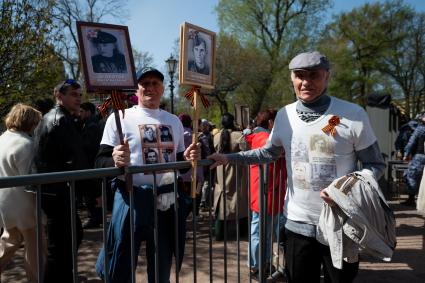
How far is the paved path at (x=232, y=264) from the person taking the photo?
4.36m

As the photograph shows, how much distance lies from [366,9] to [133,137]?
34663 millimetres

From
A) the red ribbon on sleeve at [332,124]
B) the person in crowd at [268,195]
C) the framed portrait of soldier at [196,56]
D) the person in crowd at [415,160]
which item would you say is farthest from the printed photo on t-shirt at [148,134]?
the person in crowd at [415,160]

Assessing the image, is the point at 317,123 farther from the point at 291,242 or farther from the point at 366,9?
the point at 366,9

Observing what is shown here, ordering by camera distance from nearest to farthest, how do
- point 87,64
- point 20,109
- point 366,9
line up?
1. point 87,64
2. point 20,109
3. point 366,9

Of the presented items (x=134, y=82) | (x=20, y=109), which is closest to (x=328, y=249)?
(x=134, y=82)

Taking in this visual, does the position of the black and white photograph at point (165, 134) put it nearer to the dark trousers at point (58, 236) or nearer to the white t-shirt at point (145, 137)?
the white t-shirt at point (145, 137)

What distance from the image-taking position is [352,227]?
2.31 m

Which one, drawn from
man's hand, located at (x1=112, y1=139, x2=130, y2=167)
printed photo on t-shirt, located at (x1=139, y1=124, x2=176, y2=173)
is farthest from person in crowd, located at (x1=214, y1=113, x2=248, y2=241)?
man's hand, located at (x1=112, y1=139, x2=130, y2=167)

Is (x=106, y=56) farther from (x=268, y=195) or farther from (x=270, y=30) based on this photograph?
(x=270, y=30)

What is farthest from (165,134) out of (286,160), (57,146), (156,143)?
(57,146)

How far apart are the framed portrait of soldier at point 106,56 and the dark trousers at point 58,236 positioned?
1511mm

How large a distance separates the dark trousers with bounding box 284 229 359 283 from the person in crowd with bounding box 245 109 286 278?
0.75 meters

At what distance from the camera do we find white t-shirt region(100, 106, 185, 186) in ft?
8.38

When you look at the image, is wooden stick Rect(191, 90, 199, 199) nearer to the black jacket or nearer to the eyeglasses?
the eyeglasses
